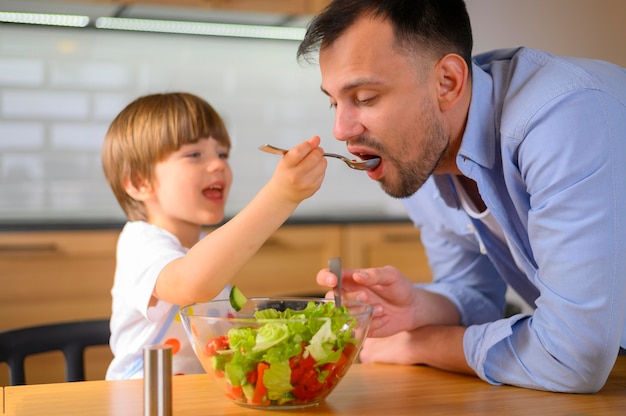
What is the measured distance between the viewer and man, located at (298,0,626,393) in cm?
127

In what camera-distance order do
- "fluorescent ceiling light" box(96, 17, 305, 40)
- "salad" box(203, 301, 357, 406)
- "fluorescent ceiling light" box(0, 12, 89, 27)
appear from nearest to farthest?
"salad" box(203, 301, 357, 406) → "fluorescent ceiling light" box(0, 12, 89, 27) → "fluorescent ceiling light" box(96, 17, 305, 40)

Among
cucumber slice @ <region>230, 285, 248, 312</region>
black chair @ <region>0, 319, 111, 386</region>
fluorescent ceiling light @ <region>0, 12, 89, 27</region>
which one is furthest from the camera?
fluorescent ceiling light @ <region>0, 12, 89, 27</region>

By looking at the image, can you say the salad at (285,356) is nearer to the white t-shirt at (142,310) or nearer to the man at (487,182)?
the man at (487,182)

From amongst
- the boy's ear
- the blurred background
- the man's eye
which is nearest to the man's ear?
the man's eye

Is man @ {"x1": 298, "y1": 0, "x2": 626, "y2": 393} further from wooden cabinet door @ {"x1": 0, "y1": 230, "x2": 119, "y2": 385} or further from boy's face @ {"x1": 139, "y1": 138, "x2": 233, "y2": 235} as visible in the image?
wooden cabinet door @ {"x1": 0, "y1": 230, "x2": 119, "y2": 385}

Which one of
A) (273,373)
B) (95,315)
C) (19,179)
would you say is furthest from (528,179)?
(19,179)

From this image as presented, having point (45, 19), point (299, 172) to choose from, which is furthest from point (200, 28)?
point (299, 172)

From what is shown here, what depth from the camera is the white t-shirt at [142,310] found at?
Answer: 1.63 metres

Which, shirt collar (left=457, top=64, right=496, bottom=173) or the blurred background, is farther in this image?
the blurred background

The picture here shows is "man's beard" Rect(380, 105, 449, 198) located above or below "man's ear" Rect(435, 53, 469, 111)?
below

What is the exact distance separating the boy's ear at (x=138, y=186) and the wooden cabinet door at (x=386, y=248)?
190 cm

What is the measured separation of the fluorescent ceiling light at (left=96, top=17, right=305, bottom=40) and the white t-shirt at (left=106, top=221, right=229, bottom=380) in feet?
7.02

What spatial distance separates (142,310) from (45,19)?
2368mm

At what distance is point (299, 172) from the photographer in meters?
1.29
